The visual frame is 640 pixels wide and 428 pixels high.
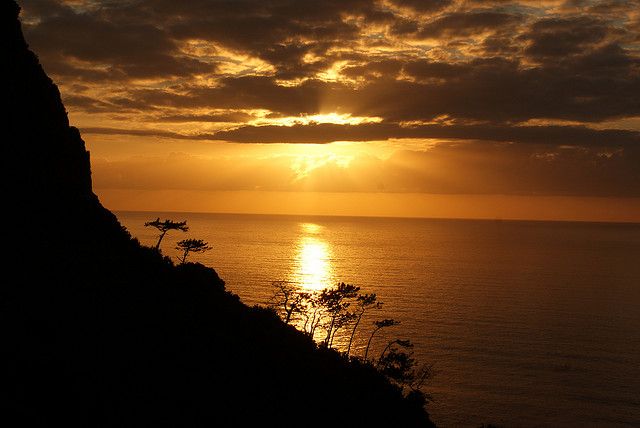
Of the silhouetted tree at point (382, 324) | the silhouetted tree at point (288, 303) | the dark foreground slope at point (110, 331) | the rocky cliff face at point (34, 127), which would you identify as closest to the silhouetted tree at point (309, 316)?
the silhouetted tree at point (288, 303)

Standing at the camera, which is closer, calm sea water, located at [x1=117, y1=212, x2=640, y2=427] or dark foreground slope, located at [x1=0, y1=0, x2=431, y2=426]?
dark foreground slope, located at [x1=0, y1=0, x2=431, y2=426]

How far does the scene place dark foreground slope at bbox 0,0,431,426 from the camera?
25.5 m

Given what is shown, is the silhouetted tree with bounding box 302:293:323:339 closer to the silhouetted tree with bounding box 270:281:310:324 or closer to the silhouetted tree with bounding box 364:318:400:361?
the silhouetted tree with bounding box 270:281:310:324

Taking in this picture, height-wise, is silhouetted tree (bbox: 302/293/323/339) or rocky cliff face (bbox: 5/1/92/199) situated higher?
rocky cliff face (bbox: 5/1/92/199)

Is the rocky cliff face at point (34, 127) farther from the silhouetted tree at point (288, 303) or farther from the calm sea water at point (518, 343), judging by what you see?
the calm sea water at point (518, 343)

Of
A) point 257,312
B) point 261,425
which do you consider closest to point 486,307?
point 257,312

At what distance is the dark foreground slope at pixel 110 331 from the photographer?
25500 millimetres

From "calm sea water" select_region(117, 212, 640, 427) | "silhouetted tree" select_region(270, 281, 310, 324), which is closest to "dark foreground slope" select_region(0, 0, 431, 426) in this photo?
"silhouetted tree" select_region(270, 281, 310, 324)

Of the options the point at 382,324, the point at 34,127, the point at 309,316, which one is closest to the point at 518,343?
the point at 309,316

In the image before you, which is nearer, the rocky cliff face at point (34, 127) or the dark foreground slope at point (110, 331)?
the dark foreground slope at point (110, 331)

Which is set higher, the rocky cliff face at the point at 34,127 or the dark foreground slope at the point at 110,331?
the rocky cliff face at the point at 34,127

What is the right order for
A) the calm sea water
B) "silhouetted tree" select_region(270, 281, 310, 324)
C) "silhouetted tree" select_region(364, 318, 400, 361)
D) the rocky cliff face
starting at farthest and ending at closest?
the calm sea water → "silhouetted tree" select_region(364, 318, 400, 361) → "silhouetted tree" select_region(270, 281, 310, 324) → the rocky cliff face

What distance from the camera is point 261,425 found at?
28672 millimetres

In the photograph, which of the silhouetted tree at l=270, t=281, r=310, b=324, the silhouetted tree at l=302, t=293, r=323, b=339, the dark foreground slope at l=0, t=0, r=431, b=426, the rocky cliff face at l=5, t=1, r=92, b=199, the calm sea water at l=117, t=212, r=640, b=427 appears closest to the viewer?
the dark foreground slope at l=0, t=0, r=431, b=426
